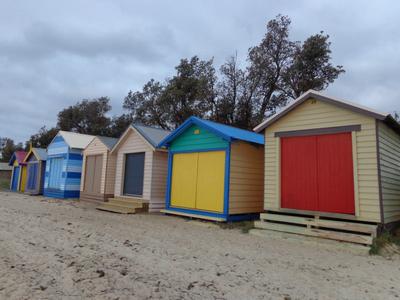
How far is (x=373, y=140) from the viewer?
25.6 ft

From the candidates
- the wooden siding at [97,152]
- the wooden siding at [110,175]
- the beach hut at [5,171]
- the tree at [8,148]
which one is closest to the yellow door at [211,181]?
the wooden siding at [110,175]

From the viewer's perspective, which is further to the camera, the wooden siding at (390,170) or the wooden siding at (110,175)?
the wooden siding at (110,175)

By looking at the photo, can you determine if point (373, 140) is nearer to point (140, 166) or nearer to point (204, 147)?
point (204, 147)

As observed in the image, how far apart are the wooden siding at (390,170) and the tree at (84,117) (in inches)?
1609

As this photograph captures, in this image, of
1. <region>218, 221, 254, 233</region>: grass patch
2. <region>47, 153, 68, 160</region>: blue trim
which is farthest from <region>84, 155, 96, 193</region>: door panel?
<region>218, 221, 254, 233</region>: grass patch

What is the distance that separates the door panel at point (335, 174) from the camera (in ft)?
26.5

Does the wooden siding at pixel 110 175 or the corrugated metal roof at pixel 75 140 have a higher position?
the corrugated metal roof at pixel 75 140

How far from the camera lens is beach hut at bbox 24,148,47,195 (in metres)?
22.4

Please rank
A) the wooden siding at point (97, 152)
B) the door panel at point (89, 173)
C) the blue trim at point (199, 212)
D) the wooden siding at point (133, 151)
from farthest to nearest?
the door panel at point (89, 173)
the wooden siding at point (97, 152)
the wooden siding at point (133, 151)
the blue trim at point (199, 212)

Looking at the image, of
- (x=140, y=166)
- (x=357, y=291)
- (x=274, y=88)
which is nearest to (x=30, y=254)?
(x=357, y=291)

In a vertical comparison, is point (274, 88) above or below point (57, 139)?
above

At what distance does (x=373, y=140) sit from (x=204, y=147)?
5.54 metres

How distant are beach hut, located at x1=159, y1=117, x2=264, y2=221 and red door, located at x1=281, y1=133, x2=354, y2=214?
181cm

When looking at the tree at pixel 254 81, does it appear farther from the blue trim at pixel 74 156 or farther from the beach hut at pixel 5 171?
the beach hut at pixel 5 171
